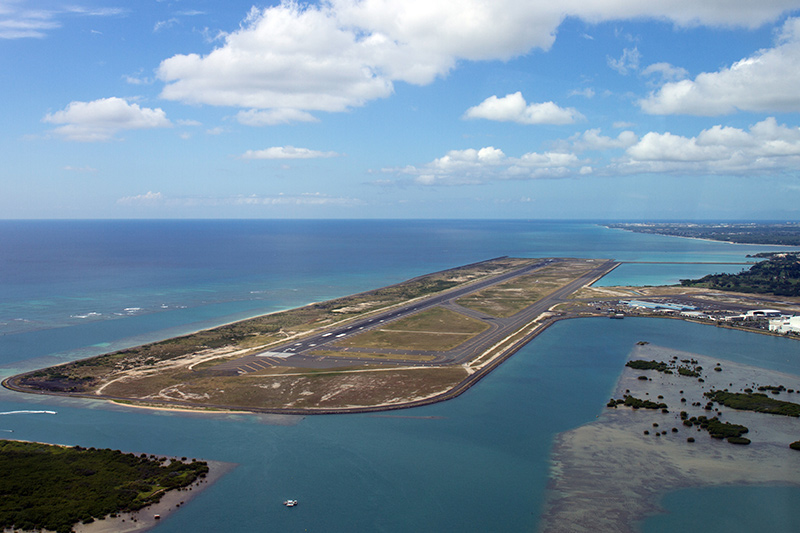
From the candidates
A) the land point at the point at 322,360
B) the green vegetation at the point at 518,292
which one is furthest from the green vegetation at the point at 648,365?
the green vegetation at the point at 518,292

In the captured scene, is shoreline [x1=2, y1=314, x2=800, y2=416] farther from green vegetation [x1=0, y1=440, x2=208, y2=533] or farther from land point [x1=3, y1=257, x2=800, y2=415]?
green vegetation [x1=0, y1=440, x2=208, y2=533]

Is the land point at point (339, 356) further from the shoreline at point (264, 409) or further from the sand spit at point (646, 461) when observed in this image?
the sand spit at point (646, 461)

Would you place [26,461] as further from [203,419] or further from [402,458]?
[402,458]

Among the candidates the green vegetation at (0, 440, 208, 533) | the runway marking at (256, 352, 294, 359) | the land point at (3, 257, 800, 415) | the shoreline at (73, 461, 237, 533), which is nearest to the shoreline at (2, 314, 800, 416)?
the land point at (3, 257, 800, 415)

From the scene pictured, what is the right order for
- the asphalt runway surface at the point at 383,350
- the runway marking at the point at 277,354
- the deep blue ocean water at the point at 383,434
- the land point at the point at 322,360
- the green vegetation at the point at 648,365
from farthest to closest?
the runway marking at the point at 277,354
the asphalt runway surface at the point at 383,350
the green vegetation at the point at 648,365
the land point at the point at 322,360
the deep blue ocean water at the point at 383,434

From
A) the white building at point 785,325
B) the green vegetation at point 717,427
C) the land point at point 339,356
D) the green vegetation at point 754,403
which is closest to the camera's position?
the green vegetation at point 717,427

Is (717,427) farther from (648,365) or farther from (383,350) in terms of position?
(383,350)

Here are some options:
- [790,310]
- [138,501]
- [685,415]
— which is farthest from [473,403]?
[790,310]
